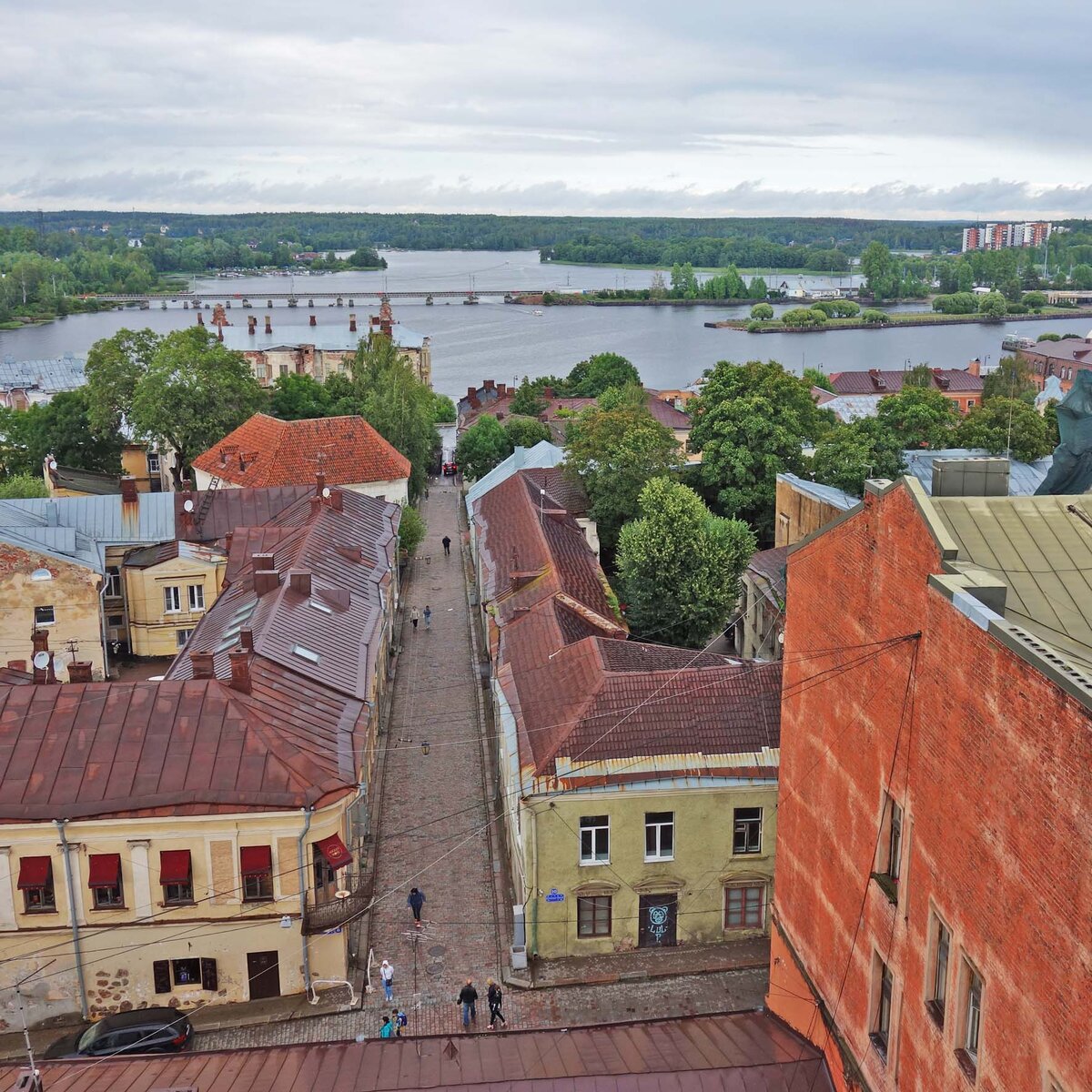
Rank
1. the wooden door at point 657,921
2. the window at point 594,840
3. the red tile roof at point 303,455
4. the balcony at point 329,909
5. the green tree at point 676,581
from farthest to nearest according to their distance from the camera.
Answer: the red tile roof at point 303,455 → the green tree at point 676,581 → the wooden door at point 657,921 → the window at point 594,840 → the balcony at point 329,909

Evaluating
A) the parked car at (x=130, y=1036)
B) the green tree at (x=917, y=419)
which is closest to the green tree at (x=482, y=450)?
the green tree at (x=917, y=419)

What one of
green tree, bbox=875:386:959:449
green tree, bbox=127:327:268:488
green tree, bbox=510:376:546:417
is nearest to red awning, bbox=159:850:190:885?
green tree, bbox=875:386:959:449

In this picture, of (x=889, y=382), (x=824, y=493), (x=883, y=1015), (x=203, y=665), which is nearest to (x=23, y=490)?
(x=203, y=665)

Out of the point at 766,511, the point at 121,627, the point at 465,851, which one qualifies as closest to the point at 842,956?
the point at 465,851

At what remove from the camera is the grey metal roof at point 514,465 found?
4956 cm

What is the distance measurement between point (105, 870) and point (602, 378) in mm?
72826

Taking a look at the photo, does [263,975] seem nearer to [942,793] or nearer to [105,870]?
[105,870]

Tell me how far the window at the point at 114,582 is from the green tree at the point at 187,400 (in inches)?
769

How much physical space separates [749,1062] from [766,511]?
118ft

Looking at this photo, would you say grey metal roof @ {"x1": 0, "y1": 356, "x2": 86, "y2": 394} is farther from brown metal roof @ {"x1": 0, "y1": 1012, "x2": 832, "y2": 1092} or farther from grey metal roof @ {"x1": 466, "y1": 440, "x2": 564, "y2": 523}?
brown metal roof @ {"x1": 0, "y1": 1012, "x2": 832, "y2": 1092}

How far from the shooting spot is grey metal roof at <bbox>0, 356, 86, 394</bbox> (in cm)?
9444

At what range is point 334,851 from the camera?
20.8 m

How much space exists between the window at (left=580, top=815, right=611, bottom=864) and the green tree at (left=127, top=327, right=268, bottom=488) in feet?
133

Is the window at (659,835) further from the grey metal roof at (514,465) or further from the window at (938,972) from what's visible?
the grey metal roof at (514,465)
